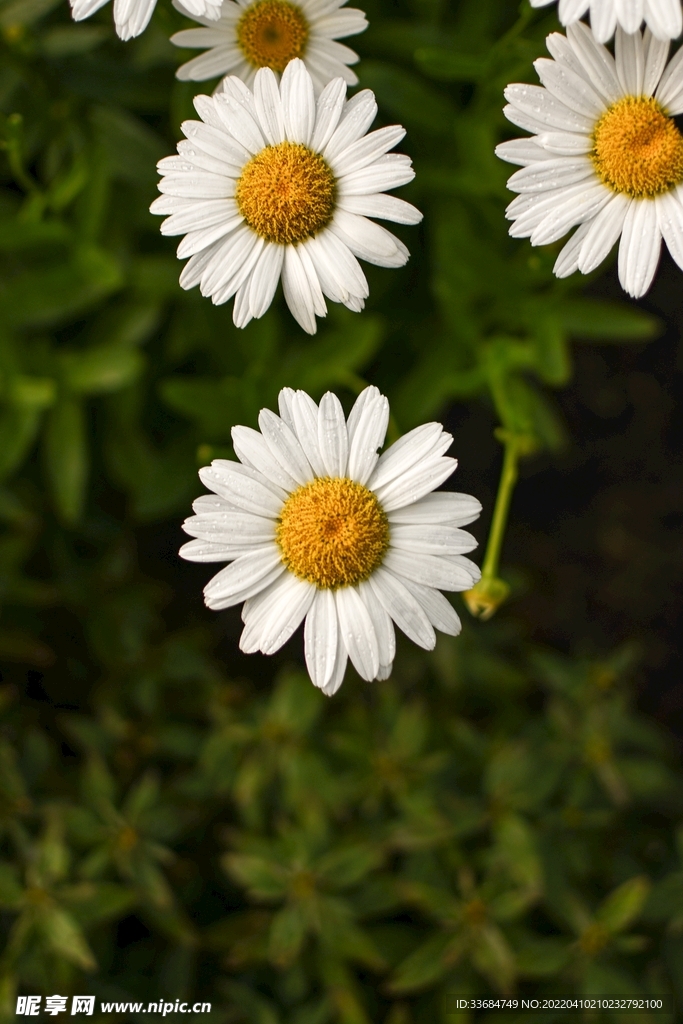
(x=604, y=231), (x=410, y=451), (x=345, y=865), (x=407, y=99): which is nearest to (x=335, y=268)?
(x=410, y=451)

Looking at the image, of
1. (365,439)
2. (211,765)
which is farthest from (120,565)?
(365,439)

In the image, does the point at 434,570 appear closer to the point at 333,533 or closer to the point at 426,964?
the point at 333,533

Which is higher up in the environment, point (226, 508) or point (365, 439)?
point (365, 439)

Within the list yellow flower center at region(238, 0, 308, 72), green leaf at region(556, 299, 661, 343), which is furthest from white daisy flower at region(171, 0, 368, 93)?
green leaf at region(556, 299, 661, 343)

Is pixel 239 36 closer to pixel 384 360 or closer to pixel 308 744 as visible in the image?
pixel 384 360

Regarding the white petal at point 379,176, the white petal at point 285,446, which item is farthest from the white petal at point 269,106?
the white petal at point 285,446

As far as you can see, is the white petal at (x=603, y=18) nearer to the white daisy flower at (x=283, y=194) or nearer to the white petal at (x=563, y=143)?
the white petal at (x=563, y=143)

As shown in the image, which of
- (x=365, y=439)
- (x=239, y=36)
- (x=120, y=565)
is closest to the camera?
(x=365, y=439)

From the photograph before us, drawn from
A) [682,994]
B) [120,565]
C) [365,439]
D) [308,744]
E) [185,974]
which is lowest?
[185,974]

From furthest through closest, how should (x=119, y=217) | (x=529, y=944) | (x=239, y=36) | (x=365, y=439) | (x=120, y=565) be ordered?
(x=120, y=565)
(x=119, y=217)
(x=529, y=944)
(x=239, y=36)
(x=365, y=439)
